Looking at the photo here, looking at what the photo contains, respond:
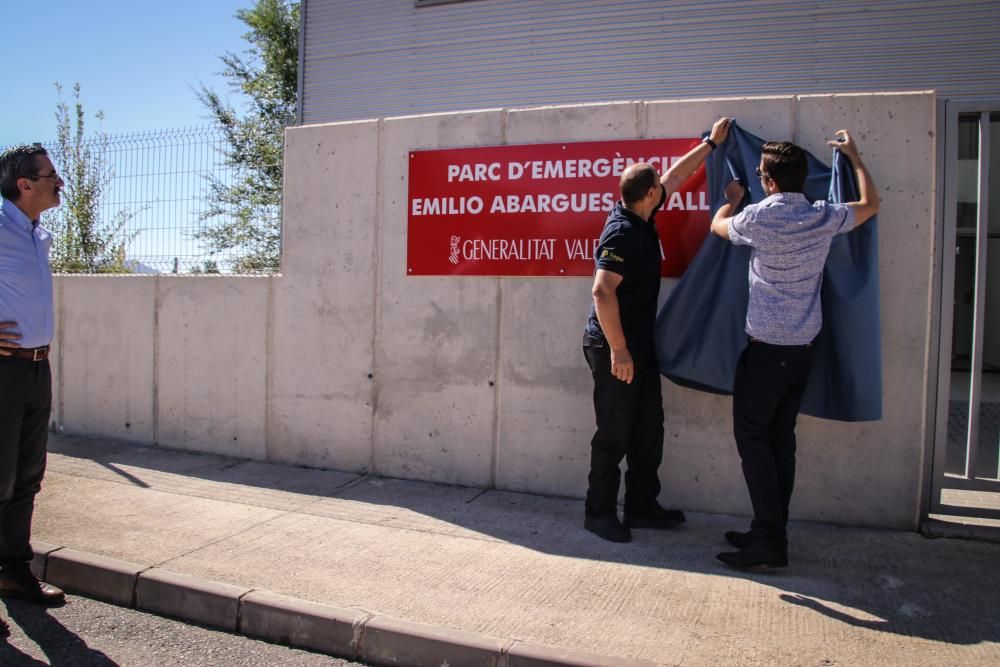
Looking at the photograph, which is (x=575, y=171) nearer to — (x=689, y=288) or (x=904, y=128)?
(x=689, y=288)

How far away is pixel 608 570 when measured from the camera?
12.4 feet

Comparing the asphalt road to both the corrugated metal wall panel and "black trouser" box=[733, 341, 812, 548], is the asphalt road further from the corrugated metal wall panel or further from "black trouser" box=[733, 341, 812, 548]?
the corrugated metal wall panel

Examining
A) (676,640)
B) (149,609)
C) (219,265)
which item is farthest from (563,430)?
(219,265)

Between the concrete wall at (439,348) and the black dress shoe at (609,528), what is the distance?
2.18 feet

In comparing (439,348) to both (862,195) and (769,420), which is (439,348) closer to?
(769,420)

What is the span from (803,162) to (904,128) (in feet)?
3.89

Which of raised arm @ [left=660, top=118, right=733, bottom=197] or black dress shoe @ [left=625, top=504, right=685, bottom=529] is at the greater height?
raised arm @ [left=660, top=118, right=733, bottom=197]

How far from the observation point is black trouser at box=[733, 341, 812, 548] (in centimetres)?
371

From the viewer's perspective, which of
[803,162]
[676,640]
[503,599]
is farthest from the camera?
[803,162]

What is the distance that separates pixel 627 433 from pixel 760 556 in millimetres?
948

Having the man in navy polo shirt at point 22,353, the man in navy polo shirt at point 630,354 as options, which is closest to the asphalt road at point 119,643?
the man in navy polo shirt at point 22,353

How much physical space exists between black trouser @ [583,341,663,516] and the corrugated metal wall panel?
23.9ft

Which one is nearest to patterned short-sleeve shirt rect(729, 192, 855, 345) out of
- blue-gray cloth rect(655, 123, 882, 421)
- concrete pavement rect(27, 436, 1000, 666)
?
blue-gray cloth rect(655, 123, 882, 421)

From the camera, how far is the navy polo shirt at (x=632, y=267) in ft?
13.1
